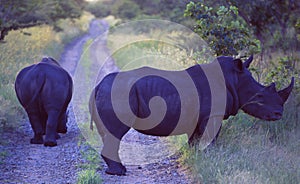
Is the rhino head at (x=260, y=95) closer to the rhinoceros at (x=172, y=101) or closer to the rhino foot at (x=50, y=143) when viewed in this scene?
the rhinoceros at (x=172, y=101)

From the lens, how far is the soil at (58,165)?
18.9ft

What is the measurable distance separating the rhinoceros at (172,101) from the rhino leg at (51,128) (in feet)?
4.35

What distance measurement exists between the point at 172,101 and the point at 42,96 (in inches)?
92.4

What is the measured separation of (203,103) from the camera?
6.08 metres

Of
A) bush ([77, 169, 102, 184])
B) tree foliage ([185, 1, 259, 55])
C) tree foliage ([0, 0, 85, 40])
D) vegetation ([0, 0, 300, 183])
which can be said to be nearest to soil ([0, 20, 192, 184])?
vegetation ([0, 0, 300, 183])

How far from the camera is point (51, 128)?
7164 mm

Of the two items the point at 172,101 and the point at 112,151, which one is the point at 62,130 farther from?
the point at 172,101

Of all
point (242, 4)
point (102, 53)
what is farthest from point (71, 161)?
point (102, 53)

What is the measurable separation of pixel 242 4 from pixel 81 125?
19.1ft

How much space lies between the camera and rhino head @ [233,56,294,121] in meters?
6.22

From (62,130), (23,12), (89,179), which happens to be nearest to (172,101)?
(89,179)

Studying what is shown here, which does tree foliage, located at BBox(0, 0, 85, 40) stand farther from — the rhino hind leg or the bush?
the bush

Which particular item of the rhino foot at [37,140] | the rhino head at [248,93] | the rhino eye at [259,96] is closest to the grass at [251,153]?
the rhino head at [248,93]

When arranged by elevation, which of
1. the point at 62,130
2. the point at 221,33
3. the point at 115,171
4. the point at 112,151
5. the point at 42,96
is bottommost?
the point at 62,130
